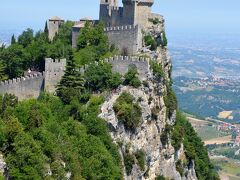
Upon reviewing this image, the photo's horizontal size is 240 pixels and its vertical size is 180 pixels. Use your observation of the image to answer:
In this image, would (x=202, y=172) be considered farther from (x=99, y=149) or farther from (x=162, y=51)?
(x=99, y=149)

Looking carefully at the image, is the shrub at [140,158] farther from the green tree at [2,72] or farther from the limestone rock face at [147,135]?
the green tree at [2,72]

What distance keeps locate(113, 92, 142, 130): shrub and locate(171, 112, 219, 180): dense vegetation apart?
10.1 metres

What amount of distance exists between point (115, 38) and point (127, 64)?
20.0ft


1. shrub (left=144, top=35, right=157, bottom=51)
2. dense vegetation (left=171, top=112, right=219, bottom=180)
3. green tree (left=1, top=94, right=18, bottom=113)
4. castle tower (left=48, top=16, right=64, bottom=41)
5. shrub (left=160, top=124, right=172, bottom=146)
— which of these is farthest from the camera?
castle tower (left=48, top=16, right=64, bottom=41)

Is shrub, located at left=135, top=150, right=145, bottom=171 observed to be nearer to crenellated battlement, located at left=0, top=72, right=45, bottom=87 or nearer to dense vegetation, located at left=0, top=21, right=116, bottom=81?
dense vegetation, located at left=0, top=21, right=116, bottom=81

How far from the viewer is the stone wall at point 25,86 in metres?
44.5

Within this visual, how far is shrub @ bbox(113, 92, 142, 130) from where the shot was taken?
4441 cm

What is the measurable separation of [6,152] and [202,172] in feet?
123

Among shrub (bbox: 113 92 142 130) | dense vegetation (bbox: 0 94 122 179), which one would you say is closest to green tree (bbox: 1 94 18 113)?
dense vegetation (bbox: 0 94 122 179)

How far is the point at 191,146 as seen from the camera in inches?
2483

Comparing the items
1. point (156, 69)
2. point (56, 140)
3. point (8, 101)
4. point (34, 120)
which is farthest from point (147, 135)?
point (34, 120)

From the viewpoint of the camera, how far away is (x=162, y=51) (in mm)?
57281

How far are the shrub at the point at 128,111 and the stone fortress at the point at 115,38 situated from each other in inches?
102

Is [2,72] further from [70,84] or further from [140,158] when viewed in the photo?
[140,158]
